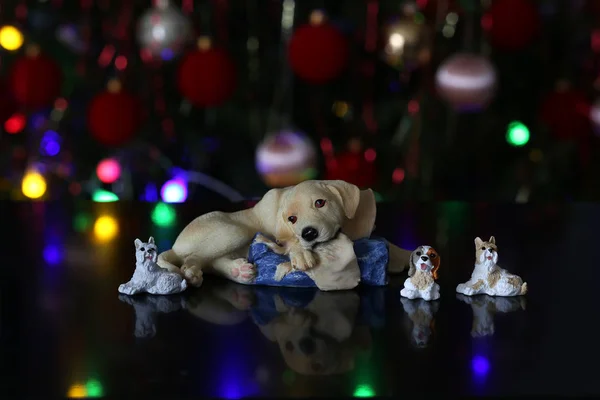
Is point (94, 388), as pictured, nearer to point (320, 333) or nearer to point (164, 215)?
point (320, 333)

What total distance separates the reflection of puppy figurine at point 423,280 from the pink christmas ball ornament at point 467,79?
1187mm

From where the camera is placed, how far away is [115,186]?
257cm

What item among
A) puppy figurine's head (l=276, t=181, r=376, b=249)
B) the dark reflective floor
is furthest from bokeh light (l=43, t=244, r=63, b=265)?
A: puppy figurine's head (l=276, t=181, r=376, b=249)

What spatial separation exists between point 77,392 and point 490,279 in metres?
0.52

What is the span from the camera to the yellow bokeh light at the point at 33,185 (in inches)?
100

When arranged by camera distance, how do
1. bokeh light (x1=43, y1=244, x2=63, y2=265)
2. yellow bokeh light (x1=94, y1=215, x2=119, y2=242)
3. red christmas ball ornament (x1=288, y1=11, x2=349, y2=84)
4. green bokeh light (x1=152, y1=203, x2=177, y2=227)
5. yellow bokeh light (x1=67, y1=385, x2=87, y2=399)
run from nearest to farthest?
1. yellow bokeh light (x1=67, y1=385, x2=87, y2=399)
2. bokeh light (x1=43, y1=244, x2=63, y2=265)
3. yellow bokeh light (x1=94, y1=215, x2=119, y2=242)
4. green bokeh light (x1=152, y1=203, x2=177, y2=227)
5. red christmas ball ornament (x1=288, y1=11, x2=349, y2=84)

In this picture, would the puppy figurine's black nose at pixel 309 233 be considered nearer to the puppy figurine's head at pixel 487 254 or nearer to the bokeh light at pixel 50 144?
the puppy figurine's head at pixel 487 254

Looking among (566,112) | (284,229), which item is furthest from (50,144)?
(284,229)

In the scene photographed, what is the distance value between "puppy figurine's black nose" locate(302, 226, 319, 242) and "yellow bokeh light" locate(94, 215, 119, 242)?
1.41 feet

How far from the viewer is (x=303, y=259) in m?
1.04

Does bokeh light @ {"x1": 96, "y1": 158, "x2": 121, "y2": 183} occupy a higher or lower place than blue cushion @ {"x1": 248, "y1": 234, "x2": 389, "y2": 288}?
higher

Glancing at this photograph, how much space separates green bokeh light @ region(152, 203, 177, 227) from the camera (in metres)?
1.47

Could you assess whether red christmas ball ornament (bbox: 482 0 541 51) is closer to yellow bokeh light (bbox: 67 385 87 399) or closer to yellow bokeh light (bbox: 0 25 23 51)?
yellow bokeh light (bbox: 0 25 23 51)

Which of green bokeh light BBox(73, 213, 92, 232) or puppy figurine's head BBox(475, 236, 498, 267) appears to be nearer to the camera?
puppy figurine's head BBox(475, 236, 498, 267)
